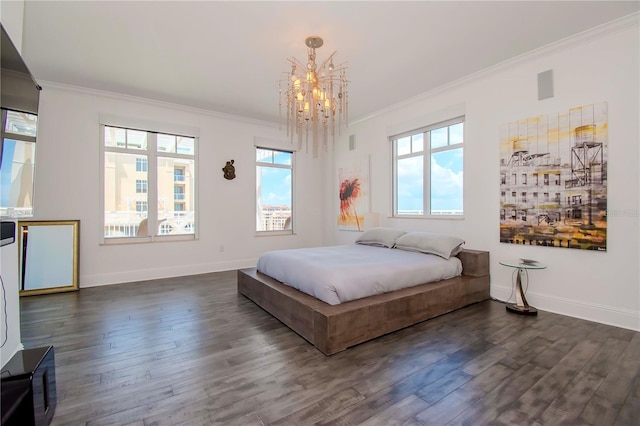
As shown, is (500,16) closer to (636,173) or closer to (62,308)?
(636,173)

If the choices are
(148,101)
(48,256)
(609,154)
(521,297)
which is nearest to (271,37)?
(148,101)

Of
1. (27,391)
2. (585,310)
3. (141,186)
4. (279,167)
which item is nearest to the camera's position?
(27,391)

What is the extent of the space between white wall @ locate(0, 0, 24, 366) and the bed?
188 cm

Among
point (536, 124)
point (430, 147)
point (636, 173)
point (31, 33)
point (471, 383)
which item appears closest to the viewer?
point (471, 383)

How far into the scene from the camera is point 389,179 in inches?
196

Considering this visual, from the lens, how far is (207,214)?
16.6ft

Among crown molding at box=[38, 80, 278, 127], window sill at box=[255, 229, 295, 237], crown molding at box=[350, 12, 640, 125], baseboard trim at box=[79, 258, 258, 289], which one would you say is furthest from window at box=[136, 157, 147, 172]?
crown molding at box=[350, 12, 640, 125]

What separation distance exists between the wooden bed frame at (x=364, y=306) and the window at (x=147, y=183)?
209 centimetres

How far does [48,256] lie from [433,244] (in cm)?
497

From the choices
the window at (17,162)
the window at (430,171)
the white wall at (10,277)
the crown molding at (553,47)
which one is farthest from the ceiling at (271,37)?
the window at (17,162)

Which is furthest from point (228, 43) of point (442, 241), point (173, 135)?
point (442, 241)

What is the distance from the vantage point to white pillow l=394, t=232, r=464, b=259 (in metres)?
3.38

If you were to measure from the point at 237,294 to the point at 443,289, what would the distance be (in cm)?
246

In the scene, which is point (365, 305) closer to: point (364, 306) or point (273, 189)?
point (364, 306)
